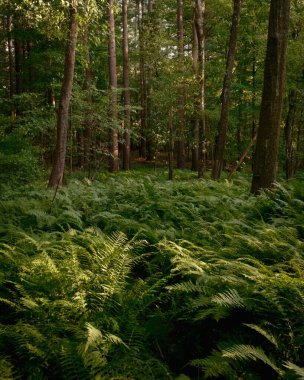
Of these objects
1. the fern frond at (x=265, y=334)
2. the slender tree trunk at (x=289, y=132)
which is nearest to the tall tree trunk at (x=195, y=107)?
the slender tree trunk at (x=289, y=132)

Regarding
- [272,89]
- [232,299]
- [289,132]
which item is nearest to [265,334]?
[232,299]

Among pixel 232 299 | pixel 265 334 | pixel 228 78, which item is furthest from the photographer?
pixel 228 78

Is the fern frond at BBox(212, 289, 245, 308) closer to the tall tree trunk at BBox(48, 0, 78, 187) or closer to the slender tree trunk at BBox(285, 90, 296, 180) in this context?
the tall tree trunk at BBox(48, 0, 78, 187)

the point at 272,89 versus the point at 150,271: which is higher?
the point at 272,89

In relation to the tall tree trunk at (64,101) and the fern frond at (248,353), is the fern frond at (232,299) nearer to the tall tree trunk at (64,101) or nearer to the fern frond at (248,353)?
the fern frond at (248,353)

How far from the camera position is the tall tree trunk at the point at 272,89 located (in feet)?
23.3

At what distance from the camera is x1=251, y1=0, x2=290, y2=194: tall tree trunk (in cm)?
709

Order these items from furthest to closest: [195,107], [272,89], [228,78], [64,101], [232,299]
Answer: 1. [195,107]
2. [228,78]
3. [64,101]
4. [272,89]
5. [232,299]

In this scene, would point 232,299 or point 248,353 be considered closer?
point 248,353

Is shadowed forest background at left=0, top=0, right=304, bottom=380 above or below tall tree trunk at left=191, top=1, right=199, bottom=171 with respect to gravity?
below

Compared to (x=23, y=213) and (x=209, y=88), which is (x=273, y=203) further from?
(x=209, y=88)

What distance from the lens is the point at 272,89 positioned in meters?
7.21

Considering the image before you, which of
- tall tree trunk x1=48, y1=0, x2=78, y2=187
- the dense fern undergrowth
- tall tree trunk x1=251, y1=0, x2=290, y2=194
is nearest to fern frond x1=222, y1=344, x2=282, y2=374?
the dense fern undergrowth

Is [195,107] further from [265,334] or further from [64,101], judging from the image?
[265,334]
